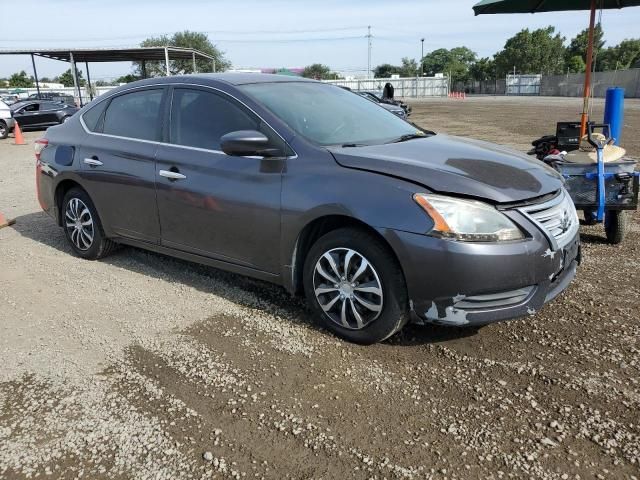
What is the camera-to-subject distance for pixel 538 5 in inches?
295

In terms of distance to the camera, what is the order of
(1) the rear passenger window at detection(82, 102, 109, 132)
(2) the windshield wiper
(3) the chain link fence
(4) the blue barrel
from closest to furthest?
1. (2) the windshield wiper
2. (1) the rear passenger window at detection(82, 102, 109, 132)
3. (4) the blue barrel
4. (3) the chain link fence

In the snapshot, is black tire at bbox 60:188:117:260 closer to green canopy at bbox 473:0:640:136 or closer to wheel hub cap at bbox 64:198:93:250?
wheel hub cap at bbox 64:198:93:250

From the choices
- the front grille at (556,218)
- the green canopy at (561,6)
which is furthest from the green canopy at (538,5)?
the front grille at (556,218)

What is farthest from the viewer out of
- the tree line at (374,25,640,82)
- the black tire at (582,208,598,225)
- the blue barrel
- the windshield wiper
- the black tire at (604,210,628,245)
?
the tree line at (374,25,640,82)

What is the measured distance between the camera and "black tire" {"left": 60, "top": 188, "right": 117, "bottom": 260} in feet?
17.1

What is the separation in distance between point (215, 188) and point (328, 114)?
1.01 m

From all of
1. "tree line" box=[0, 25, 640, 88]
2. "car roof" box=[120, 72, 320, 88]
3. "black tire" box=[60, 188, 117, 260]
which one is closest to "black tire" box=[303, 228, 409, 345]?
"car roof" box=[120, 72, 320, 88]

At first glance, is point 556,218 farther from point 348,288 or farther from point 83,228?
point 83,228

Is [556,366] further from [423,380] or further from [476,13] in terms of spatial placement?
[476,13]

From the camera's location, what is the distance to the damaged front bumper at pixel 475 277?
305 cm

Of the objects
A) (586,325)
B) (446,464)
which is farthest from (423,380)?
(586,325)

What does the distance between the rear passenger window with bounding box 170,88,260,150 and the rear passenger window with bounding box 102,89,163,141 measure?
23 cm

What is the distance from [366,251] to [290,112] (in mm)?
1254

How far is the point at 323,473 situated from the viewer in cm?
242
